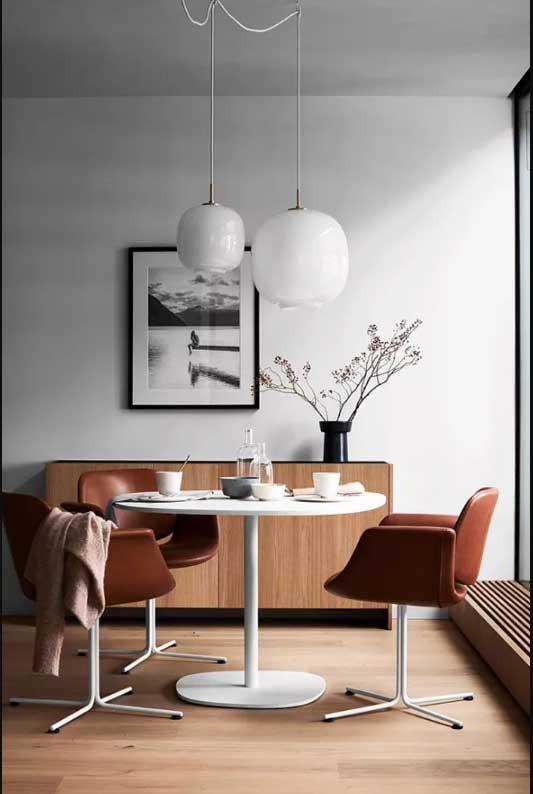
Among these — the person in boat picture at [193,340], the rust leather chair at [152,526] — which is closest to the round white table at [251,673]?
the rust leather chair at [152,526]

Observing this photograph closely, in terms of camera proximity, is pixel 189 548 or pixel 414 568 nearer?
pixel 414 568

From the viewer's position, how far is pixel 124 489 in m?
4.08

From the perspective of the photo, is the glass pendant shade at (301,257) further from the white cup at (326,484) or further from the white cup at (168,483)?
the white cup at (168,483)

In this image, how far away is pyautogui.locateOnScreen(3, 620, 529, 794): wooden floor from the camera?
8.09ft

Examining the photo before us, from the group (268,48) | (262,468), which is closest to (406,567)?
(262,468)

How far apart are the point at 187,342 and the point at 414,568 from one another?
223cm

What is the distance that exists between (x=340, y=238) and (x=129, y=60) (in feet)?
6.41

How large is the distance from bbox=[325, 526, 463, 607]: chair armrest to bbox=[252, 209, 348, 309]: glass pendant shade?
0.89m

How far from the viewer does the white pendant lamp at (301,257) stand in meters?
2.91

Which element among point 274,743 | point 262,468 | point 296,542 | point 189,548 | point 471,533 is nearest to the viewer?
point 274,743

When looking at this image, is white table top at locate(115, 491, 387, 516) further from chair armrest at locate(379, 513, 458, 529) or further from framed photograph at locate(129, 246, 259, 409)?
framed photograph at locate(129, 246, 259, 409)

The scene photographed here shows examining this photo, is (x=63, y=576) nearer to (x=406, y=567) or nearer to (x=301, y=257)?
(x=406, y=567)

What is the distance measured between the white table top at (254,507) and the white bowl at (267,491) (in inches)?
1.1

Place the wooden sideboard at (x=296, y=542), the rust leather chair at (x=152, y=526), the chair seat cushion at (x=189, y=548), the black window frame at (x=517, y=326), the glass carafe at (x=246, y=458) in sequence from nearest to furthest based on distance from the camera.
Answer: the glass carafe at (x=246, y=458) → the chair seat cushion at (x=189, y=548) → the rust leather chair at (x=152, y=526) → the wooden sideboard at (x=296, y=542) → the black window frame at (x=517, y=326)
